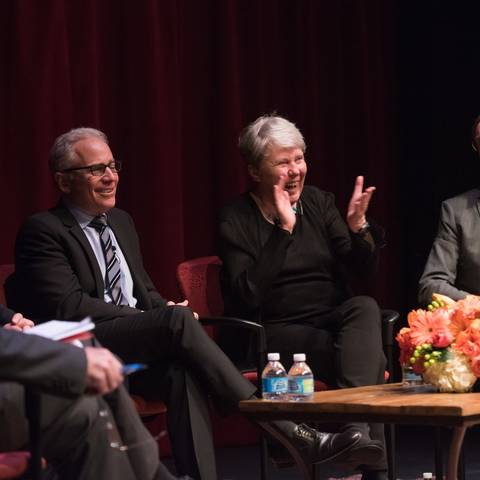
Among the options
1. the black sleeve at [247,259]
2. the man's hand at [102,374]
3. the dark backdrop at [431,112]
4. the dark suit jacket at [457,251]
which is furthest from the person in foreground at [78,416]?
the dark backdrop at [431,112]

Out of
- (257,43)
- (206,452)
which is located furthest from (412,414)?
(257,43)

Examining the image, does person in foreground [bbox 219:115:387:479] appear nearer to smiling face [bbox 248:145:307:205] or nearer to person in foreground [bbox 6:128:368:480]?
smiling face [bbox 248:145:307:205]

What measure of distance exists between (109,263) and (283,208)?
26.1 inches

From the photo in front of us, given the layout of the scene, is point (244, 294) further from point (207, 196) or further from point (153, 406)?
point (207, 196)

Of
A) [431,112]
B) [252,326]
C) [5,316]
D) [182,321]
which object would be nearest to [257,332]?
[252,326]

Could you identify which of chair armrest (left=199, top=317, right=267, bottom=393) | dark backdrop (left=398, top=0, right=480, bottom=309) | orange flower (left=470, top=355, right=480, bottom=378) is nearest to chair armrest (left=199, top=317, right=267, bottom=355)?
chair armrest (left=199, top=317, right=267, bottom=393)

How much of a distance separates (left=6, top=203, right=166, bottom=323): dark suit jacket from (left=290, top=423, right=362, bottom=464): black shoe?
0.68m

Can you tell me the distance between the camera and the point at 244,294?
3.97m

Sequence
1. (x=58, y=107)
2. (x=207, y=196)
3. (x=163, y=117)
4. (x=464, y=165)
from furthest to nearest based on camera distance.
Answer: (x=464, y=165) < (x=207, y=196) < (x=163, y=117) < (x=58, y=107)

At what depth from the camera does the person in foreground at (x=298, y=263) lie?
12.8 feet

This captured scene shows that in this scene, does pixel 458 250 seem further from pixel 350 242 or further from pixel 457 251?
pixel 350 242

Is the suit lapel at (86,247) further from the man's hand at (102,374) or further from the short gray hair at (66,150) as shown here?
the man's hand at (102,374)

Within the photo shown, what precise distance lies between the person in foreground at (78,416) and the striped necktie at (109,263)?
51.3 inches

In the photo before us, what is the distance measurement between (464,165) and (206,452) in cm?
306
